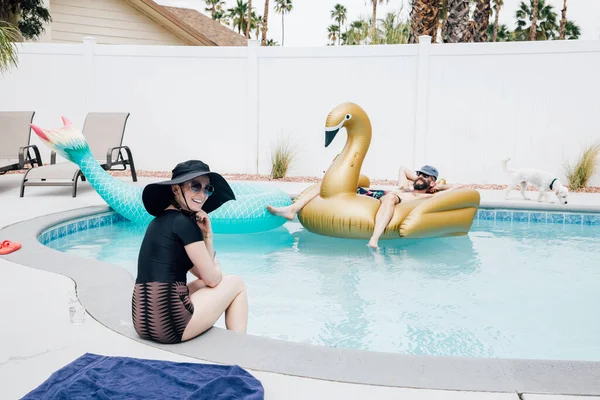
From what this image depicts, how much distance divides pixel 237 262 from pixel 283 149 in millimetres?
5409

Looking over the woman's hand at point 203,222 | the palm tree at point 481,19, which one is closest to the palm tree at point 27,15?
the palm tree at point 481,19

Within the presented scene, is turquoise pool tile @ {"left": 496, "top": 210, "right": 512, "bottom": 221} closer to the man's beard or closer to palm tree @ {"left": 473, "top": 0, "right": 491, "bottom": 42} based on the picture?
the man's beard

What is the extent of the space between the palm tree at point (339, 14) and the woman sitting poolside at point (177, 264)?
58236 millimetres

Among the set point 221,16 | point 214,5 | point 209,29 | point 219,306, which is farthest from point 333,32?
point 219,306

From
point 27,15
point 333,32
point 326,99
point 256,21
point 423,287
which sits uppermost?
point 333,32

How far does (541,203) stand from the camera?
342 inches

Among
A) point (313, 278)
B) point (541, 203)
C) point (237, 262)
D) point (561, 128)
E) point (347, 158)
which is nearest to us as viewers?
point (313, 278)

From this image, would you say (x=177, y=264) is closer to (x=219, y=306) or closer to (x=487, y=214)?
(x=219, y=306)

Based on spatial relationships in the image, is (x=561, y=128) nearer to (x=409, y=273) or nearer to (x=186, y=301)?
(x=409, y=273)

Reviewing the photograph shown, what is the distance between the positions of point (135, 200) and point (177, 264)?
4591mm

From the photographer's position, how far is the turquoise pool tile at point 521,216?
28.4ft

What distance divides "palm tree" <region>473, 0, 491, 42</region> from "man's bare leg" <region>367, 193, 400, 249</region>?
26.0ft

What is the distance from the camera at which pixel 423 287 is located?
556 centimetres

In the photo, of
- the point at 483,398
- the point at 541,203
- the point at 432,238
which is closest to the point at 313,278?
the point at 432,238
